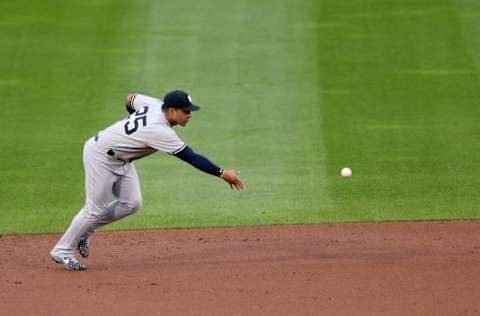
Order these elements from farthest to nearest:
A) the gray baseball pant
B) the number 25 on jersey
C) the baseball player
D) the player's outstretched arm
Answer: the gray baseball pant, the number 25 on jersey, the baseball player, the player's outstretched arm

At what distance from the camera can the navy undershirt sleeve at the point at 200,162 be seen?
8930mm

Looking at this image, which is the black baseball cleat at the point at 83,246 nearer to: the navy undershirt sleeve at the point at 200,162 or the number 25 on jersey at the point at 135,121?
the number 25 on jersey at the point at 135,121

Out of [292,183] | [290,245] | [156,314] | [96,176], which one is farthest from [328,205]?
[156,314]

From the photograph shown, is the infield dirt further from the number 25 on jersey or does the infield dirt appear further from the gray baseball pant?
the number 25 on jersey

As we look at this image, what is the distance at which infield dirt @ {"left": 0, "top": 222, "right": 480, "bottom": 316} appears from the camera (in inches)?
328

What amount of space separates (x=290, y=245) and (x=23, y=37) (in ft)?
29.9

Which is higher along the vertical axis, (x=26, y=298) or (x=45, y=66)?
(x=45, y=66)

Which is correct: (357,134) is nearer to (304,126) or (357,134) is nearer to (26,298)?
(304,126)

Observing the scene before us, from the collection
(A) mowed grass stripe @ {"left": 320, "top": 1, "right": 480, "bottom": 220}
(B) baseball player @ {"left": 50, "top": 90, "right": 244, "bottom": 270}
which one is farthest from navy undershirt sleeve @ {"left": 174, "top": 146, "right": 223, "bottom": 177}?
(A) mowed grass stripe @ {"left": 320, "top": 1, "right": 480, "bottom": 220}

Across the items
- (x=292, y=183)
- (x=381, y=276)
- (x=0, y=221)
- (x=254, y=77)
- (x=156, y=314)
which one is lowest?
(x=156, y=314)

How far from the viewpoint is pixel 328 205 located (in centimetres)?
1204

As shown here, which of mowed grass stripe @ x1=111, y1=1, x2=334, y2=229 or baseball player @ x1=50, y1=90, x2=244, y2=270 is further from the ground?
mowed grass stripe @ x1=111, y1=1, x2=334, y2=229

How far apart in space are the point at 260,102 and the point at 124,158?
20.2 feet

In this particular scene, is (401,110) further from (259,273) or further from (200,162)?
(200,162)
